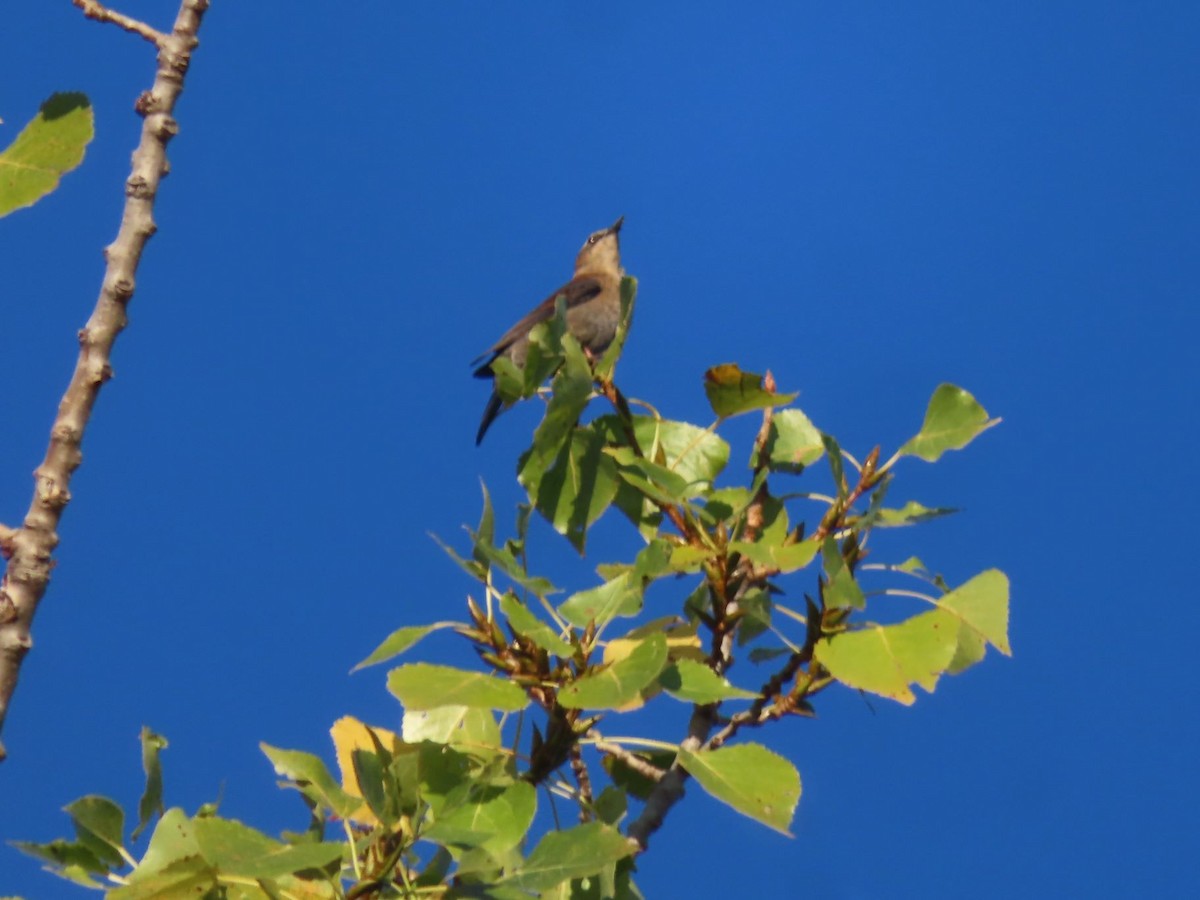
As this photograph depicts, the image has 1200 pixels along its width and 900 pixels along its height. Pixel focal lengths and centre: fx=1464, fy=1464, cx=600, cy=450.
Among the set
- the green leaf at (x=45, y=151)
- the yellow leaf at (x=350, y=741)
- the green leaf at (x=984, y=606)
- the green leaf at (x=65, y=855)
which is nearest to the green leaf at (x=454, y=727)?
the yellow leaf at (x=350, y=741)

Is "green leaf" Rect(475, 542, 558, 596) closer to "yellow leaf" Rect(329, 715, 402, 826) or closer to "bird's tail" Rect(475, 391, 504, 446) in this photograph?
"yellow leaf" Rect(329, 715, 402, 826)

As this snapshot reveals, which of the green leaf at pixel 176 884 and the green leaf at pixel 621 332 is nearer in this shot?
the green leaf at pixel 176 884

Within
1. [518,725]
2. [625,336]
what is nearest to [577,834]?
[518,725]

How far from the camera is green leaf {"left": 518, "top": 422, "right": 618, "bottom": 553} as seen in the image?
249 centimetres

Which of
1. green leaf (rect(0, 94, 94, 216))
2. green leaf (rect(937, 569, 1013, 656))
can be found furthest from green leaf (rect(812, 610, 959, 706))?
green leaf (rect(0, 94, 94, 216))

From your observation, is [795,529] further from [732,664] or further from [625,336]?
[625,336]

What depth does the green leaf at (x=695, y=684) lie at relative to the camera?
2123 millimetres

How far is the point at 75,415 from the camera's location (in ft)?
5.75

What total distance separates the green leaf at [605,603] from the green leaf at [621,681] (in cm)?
7

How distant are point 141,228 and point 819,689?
1238mm

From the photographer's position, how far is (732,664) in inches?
97.1

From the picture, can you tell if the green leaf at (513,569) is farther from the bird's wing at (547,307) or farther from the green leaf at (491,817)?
the bird's wing at (547,307)

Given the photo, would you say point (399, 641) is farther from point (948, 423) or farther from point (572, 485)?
point (948, 423)

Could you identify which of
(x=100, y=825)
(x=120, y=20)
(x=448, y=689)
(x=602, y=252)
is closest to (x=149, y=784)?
(x=100, y=825)
